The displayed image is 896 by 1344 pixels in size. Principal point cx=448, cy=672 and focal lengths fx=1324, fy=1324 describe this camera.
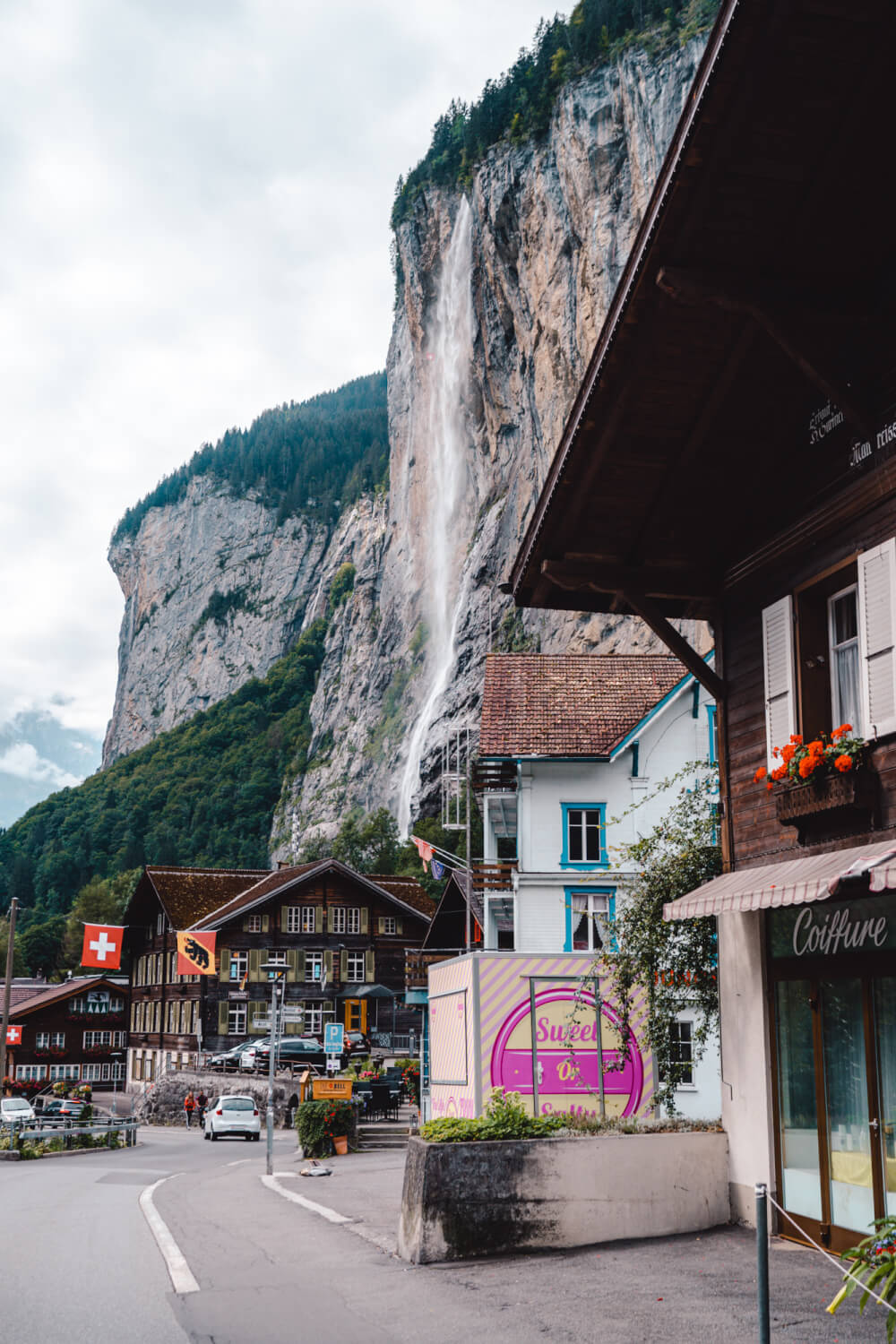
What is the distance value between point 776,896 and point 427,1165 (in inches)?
155

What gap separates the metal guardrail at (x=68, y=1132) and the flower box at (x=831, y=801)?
2752 centimetres

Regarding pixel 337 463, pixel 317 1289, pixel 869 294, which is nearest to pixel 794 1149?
pixel 317 1289

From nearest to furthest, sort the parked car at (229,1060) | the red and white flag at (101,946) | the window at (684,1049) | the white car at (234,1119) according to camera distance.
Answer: the window at (684,1049)
the white car at (234,1119)
the red and white flag at (101,946)
the parked car at (229,1060)

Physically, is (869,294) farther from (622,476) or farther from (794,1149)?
(794,1149)

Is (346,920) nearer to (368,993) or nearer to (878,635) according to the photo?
(368,993)

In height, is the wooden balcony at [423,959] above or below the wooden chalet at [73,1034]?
above

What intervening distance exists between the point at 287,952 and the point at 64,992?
66.8 ft

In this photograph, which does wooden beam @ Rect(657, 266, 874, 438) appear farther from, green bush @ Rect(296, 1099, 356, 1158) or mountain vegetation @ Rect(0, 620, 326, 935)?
mountain vegetation @ Rect(0, 620, 326, 935)

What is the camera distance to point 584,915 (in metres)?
33.5

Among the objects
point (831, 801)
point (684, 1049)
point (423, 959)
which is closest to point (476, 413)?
point (423, 959)

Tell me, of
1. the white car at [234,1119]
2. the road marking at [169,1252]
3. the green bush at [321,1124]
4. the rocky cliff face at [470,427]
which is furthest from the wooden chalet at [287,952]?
the road marking at [169,1252]

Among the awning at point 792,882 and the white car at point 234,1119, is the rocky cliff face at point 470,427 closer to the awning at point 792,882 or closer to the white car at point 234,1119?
the white car at point 234,1119

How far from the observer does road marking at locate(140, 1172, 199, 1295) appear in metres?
11.0

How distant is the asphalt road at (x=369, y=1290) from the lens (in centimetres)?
866
